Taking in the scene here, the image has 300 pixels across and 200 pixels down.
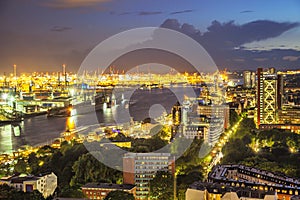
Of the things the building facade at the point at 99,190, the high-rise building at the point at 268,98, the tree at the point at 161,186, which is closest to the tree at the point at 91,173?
the building facade at the point at 99,190

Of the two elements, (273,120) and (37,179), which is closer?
(37,179)

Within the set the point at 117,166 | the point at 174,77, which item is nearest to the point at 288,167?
the point at 117,166

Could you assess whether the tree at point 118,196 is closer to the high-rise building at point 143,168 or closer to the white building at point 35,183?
the high-rise building at point 143,168

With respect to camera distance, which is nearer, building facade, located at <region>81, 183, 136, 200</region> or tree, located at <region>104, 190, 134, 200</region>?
tree, located at <region>104, 190, 134, 200</region>

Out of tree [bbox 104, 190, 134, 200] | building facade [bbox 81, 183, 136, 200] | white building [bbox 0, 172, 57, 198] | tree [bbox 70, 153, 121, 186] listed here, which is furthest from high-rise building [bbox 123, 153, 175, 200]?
white building [bbox 0, 172, 57, 198]

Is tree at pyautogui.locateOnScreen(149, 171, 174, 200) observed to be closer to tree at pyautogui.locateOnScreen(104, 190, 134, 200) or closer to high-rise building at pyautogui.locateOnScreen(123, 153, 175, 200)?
high-rise building at pyautogui.locateOnScreen(123, 153, 175, 200)

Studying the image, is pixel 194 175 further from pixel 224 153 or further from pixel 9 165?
pixel 9 165

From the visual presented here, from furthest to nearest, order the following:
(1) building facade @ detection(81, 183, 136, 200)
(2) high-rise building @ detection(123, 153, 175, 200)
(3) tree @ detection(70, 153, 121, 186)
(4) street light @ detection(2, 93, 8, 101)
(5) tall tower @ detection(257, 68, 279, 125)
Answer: (4) street light @ detection(2, 93, 8, 101) < (5) tall tower @ detection(257, 68, 279, 125) < (3) tree @ detection(70, 153, 121, 186) < (2) high-rise building @ detection(123, 153, 175, 200) < (1) building facade @ detection(81, 183, 136, 200)
